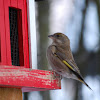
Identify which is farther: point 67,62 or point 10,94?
point 67,62

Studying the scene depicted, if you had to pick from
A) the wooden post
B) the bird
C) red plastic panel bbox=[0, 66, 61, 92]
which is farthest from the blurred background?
the wooden post

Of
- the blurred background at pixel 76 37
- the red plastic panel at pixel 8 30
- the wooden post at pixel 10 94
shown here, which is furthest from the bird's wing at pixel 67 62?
the blurred background at pixel 76 37

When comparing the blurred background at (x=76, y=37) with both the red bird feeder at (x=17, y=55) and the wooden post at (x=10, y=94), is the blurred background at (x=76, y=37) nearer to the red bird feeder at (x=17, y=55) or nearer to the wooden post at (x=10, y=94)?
the red bird feeder at (x=17, y=55)

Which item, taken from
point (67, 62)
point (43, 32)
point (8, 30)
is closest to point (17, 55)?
point (8, 30)

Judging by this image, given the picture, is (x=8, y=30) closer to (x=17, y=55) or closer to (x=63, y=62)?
(x=17, y=55)

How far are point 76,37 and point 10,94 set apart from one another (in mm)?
3209

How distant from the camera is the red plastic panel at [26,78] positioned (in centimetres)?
620

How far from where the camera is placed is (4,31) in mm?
6812

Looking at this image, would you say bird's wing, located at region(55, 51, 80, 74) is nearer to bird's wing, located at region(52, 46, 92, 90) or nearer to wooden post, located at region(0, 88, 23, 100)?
bird's wing, located at region(52, 46, 92, 90)

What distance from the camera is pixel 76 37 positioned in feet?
31.1

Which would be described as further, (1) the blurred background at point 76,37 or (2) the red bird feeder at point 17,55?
(1) the blurred background at point 76,37

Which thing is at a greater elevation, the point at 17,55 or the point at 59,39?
the point at 59,39

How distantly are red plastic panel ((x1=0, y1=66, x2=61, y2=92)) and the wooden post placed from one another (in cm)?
16

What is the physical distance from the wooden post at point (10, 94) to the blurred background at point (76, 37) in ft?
8.04
